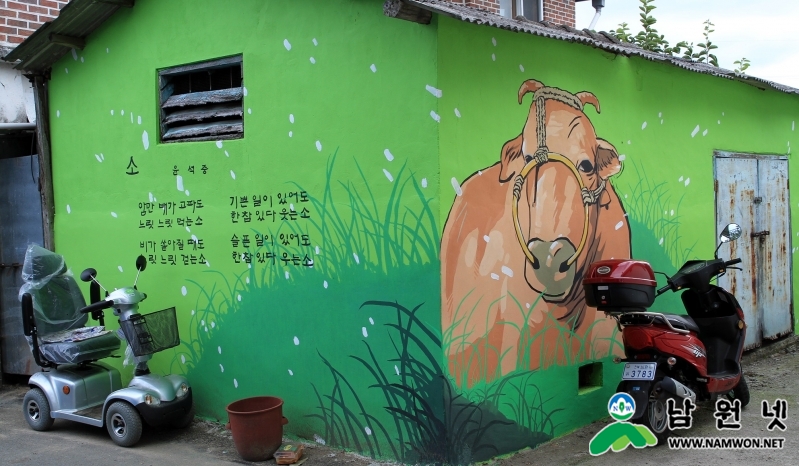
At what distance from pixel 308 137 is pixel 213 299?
169 cm

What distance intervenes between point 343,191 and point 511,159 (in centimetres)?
126

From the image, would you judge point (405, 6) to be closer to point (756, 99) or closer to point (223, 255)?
point (223, 255)

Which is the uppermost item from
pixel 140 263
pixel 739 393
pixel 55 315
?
pixel 140 263

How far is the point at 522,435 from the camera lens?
580 centimetres

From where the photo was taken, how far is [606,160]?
6711 mm

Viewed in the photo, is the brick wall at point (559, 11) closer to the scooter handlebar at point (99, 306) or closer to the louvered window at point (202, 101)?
the louvered window at point (202, 101)

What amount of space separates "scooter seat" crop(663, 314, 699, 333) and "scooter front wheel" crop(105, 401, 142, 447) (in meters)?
4.21

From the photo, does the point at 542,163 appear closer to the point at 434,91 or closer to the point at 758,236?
the point at 434,91

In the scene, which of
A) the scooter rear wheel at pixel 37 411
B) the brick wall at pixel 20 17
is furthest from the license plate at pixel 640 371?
the brick wall at pixel 20 17

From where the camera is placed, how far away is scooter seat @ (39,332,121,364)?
6441mm

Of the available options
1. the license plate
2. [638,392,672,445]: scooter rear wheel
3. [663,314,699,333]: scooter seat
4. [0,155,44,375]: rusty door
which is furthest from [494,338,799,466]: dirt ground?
[0,155,44,375]: rusty door

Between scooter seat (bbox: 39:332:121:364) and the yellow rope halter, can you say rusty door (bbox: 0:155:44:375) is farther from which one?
the yellow rope halter

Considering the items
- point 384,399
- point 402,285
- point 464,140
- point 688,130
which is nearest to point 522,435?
point 384,399

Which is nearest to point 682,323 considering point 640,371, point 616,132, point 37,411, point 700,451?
point 640,371
